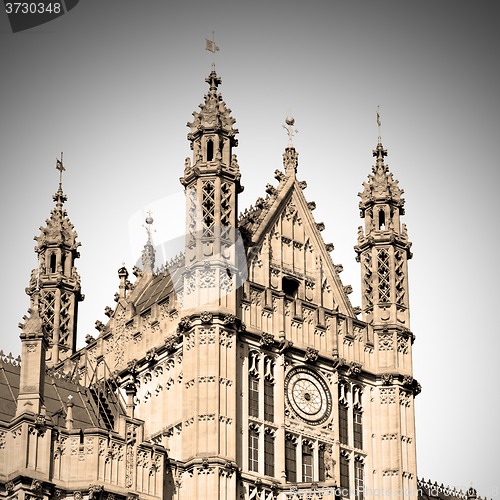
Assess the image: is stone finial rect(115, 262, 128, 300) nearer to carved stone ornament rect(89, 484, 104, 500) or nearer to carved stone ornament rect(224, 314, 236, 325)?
carved stone ornament rect(224, 314, 236, 325)

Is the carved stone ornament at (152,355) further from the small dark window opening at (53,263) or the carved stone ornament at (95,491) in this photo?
the small dark window opening at (53,263)

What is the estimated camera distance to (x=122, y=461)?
195 ft

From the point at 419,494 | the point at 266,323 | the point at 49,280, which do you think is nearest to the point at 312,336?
the point at 266,323

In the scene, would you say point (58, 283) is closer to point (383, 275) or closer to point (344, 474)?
point (383, 275)

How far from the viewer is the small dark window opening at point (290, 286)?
70062 millimetres

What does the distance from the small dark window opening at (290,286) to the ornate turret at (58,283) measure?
9870mm

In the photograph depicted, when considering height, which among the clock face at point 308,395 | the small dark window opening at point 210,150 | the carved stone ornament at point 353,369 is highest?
the small dark window opening at point 210,150

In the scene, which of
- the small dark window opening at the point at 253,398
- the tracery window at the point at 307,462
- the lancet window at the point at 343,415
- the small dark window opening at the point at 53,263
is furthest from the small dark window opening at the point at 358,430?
the small dark window opening at the point at 53,263

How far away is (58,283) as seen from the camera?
74.0 metres

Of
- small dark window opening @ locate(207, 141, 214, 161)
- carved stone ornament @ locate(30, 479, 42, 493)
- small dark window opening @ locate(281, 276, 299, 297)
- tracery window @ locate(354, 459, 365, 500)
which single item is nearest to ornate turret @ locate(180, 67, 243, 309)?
small dark window opening @ locate(207, 141, 214, 161)

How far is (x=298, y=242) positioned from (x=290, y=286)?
75.7 inches

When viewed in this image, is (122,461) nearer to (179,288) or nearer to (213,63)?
(179,288)

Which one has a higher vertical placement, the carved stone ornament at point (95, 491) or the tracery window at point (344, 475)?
the tracery window at point (344, 475)

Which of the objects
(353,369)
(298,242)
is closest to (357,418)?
(353,369)
